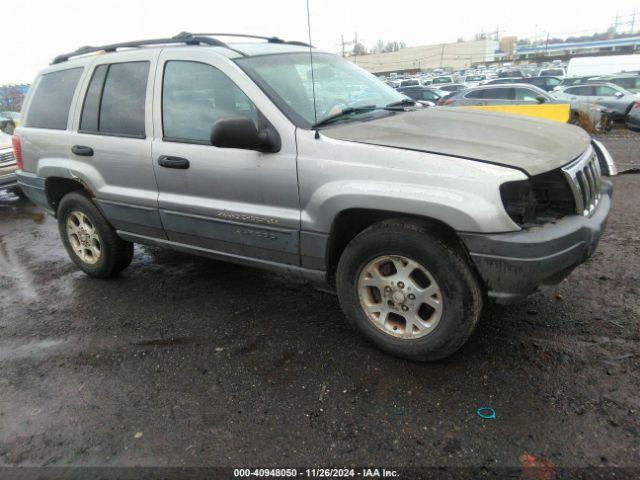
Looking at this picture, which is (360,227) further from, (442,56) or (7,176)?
(442,56)

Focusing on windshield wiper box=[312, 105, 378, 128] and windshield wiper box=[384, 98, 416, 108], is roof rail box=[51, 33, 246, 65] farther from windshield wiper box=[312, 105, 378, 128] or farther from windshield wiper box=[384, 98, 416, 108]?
windshield wiper box=[384, 98, 416, 108]

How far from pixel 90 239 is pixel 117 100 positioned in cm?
138

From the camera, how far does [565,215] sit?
109 inches

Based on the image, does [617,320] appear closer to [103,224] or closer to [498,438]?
[498,438]

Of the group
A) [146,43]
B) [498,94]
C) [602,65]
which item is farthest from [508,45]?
[146,43]

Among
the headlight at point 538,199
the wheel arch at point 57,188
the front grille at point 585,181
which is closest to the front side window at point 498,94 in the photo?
the front grille at point 585,181

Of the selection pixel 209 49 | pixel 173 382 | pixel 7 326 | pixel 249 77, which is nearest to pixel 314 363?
pixel 173 382

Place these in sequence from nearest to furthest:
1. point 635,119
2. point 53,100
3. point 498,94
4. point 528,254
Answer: point 528,254 < point 53,100 < point 635,119 < point 498,94

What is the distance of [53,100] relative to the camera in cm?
452

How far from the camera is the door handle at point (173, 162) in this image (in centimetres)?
347

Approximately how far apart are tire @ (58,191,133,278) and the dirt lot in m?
0.36

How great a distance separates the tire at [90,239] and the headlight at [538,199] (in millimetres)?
3399

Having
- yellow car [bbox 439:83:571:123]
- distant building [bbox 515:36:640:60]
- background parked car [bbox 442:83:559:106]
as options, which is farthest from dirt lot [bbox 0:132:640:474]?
distant building [bbox 515:36:640:60]

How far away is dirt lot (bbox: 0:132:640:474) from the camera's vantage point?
238cm
